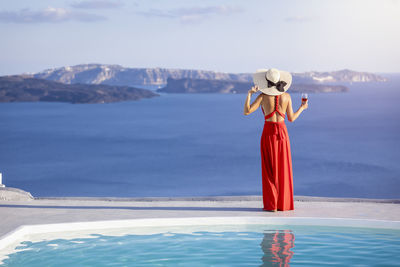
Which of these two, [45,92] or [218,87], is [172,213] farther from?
[218,87]

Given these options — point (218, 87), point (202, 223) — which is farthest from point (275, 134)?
point (218, 87)

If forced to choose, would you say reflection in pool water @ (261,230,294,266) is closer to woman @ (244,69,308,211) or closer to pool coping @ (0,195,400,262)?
pool coping @ (0,195,400,262)

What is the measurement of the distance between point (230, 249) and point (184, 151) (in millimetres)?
67168

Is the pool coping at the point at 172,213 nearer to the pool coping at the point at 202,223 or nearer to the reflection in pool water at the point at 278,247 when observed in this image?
the pool coping at the point at 202,223

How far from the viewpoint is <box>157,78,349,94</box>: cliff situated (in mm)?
162625

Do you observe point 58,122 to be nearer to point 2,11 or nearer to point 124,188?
point 2,11

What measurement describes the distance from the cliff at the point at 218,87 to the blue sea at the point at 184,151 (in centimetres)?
4200

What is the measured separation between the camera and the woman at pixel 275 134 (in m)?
6.44

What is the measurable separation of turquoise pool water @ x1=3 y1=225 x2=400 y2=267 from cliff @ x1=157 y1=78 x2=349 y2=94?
504ft

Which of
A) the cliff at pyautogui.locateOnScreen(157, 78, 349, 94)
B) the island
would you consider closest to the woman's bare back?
the island

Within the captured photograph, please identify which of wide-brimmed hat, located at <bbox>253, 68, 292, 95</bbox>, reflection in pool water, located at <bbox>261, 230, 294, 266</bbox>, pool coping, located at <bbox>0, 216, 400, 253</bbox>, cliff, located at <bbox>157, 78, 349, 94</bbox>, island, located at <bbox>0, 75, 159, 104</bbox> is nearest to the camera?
reflection in pool water, located at <bbox>261, 230, 294, 266</bbox>

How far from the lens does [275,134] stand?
6488 millimetres

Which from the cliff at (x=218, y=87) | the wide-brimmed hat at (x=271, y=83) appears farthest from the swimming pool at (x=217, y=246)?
the cliff at (x=218, y=87)

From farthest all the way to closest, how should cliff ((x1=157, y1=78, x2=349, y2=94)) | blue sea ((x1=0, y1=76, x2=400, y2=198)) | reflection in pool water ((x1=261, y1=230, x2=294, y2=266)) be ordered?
cliff ((x1=157, y1=78, x2=349, y2=94))
blue sea ((x1=0, y1=76, x2=400, y2=198))
reflection in pool water ((x1=261, y1=230, x2=294, y2=266))
